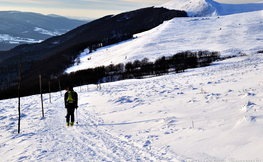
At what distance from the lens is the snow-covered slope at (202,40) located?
284ft

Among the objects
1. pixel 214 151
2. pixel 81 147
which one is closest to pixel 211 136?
pixel 214 151

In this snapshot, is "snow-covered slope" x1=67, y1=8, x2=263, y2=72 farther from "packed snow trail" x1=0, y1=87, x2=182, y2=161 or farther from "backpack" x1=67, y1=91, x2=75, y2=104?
"packed snow trail" x1=0, y1=87, x2=182, y2=161

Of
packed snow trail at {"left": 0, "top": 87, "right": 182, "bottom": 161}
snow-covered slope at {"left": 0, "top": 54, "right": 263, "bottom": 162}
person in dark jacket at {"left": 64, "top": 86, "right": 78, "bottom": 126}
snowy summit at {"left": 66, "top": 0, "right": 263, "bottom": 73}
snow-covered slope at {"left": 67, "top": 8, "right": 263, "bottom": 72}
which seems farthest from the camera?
snow-covered slope at {"left": 67, "top": 8, "right": 263, "bottom": 72}

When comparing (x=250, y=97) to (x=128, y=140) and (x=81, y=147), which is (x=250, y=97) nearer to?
(x=128, y=140)

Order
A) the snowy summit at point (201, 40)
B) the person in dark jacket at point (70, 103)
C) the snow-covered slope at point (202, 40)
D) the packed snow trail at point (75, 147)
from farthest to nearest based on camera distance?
1. the snow-covered slope at point (202, 40)
2. the snowy summit at point (201, 40)
3. the person in dark jacket at point (70, 103)
4. the packed snow trail at point (75, 147)

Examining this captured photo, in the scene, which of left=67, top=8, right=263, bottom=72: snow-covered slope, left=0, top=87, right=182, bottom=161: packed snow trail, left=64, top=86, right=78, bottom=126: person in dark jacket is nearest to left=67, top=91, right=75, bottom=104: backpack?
left=64, top=86, right=78, bottom=126: person in dark jacket

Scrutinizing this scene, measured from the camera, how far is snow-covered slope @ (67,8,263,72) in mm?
86688

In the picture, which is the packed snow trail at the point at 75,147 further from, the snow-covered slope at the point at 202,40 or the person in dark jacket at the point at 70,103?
the snow-covered slope at the point at 202,40

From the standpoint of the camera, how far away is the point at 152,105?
1258 centimetres

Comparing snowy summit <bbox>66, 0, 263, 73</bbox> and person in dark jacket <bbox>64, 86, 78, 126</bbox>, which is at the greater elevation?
snowy summit <bbox>66, 0, 263, 73</bbox>

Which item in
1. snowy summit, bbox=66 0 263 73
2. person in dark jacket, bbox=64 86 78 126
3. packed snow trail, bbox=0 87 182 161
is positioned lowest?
packed snow trail, bbox=0 87 182 161

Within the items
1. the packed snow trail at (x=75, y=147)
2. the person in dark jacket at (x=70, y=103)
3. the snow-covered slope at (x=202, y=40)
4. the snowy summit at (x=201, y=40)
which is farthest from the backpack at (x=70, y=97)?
the snow-covered slope at (x=202, y=40)

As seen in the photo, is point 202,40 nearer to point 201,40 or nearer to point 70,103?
point 201,40

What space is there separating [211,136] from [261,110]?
3254 mm
